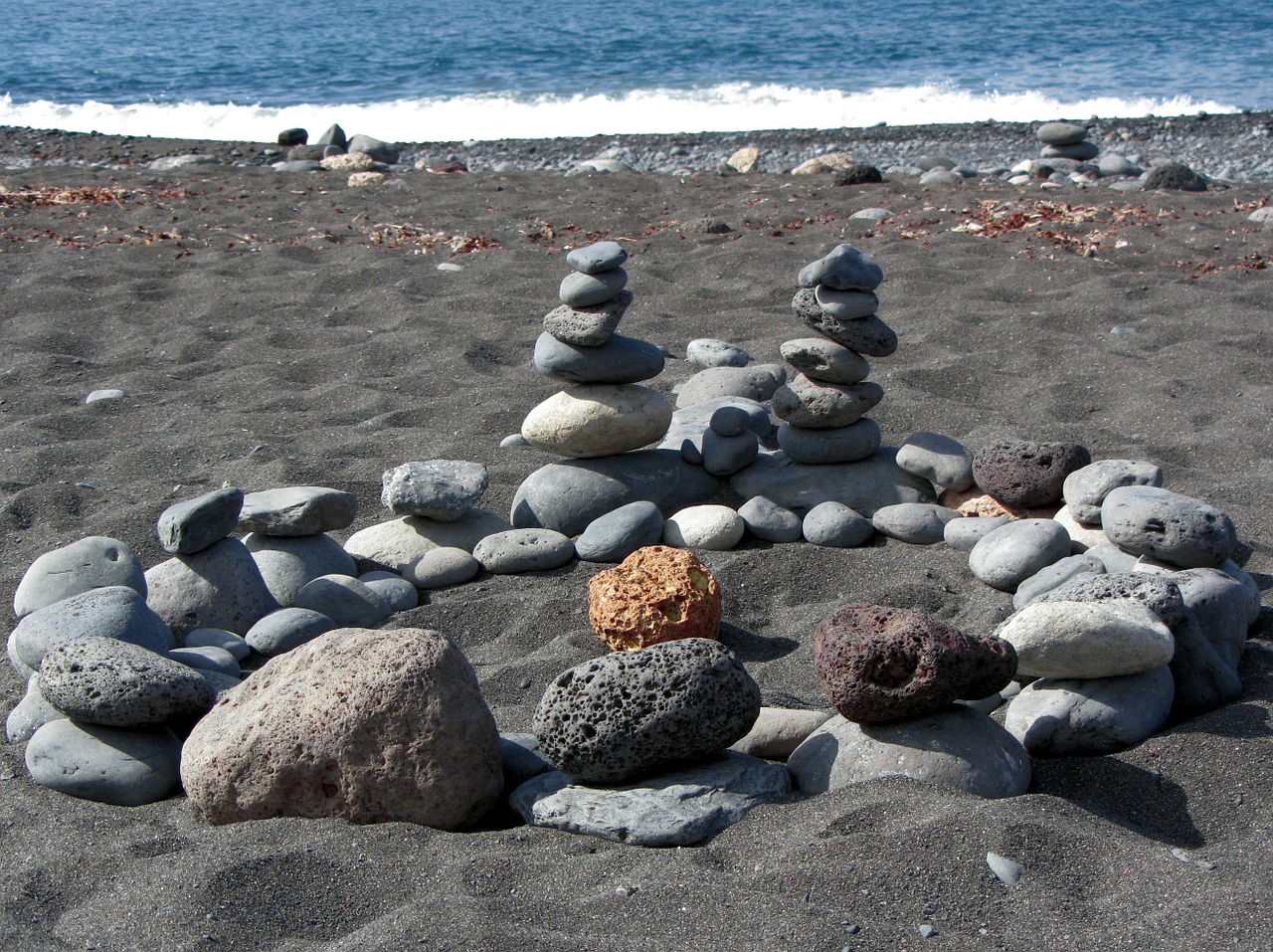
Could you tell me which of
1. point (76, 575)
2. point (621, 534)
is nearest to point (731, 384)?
point (621, 534)

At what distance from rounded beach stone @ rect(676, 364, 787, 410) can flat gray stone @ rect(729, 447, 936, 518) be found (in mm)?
996

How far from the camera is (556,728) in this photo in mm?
2771

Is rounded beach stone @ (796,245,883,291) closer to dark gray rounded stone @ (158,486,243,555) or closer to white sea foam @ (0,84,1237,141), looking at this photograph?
dark gray rounded stone @ (158,486,243,555)

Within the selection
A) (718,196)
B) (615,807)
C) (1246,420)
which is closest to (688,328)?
(1246,420)

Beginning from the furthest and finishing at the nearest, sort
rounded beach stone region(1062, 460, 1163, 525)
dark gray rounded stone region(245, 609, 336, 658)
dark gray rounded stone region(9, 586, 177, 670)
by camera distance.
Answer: rounded beach stone region(1062, 460, 1163, 525)
dark gray rounded stone region(245, 609, 336, 658)
dark gray rounded stone region(9, 586, 177, 670)

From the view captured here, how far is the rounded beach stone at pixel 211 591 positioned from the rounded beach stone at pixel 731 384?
7.68 ft

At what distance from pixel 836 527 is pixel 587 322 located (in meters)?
1.19

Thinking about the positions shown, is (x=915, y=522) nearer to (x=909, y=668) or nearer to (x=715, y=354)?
(x=909, y=668)

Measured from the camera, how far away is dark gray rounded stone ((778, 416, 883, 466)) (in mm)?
4605

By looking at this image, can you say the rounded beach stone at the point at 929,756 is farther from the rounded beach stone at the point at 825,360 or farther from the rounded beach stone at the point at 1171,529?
the rounded beach stone at the point at 825,360

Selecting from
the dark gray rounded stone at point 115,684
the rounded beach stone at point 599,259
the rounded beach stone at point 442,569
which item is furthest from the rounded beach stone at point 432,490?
the dark gray rounded stone at point 115,684

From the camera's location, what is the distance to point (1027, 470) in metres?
4.25

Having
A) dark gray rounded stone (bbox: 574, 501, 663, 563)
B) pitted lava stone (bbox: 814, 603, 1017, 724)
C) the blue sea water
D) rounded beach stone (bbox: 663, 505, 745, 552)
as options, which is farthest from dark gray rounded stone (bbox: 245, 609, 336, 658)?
the blue sea water

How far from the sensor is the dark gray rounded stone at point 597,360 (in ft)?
14.8
